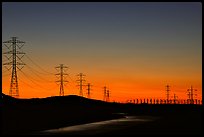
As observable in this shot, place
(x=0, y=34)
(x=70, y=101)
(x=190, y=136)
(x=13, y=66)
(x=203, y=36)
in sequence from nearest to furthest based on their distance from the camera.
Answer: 1. (x=203, y=36)
2. (x=0, y=34)
3. (x=190, y=136)
4. (x=13, y=66)
5. (x=70, y=101)

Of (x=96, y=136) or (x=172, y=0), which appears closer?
(x=172, y=0)

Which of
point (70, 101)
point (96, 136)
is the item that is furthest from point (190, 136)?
point (70, 101)

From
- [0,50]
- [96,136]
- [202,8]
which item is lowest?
[96,136]

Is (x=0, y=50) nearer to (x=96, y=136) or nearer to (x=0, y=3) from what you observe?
(x=0, y=3)

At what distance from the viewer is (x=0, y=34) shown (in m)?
19.1

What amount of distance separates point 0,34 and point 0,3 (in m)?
1.32

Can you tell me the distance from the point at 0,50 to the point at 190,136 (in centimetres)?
1466

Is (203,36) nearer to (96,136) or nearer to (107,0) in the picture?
(107,0)

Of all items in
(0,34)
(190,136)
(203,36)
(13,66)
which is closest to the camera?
(203,36)

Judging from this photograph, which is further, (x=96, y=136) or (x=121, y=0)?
(x=96, y=136)

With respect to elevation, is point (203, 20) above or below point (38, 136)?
above

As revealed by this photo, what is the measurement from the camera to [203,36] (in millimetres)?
17656

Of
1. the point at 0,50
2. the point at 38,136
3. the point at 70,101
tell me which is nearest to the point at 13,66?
the point at 38,136

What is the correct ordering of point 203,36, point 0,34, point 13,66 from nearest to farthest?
1. point 203,36
2. point 0,34
3. point 13,66
